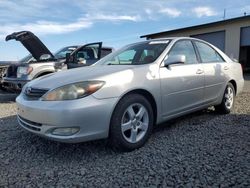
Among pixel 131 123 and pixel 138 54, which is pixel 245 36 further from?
pixel 131 123

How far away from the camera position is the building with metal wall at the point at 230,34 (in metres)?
16.8

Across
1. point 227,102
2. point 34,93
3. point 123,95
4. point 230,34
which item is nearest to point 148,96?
point 123,95

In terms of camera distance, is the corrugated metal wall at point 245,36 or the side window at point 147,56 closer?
the side window at point 147,56

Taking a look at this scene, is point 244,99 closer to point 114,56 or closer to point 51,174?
point 114,56

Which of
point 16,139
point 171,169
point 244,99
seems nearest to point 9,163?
point 16,139

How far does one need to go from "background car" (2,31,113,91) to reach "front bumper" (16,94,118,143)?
4.27m

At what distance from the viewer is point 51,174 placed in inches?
122

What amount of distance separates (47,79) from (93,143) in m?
1.04

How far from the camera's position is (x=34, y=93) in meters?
3.66

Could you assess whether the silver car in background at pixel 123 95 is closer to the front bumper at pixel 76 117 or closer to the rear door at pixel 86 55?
the front bumper at pixel 76 117

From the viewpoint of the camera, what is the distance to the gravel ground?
114 inches

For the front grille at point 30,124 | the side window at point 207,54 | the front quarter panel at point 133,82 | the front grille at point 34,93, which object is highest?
the side window at point 207,54

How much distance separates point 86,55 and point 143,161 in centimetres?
596

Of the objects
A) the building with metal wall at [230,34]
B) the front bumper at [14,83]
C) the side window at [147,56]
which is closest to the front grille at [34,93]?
the side window at [147,56]
